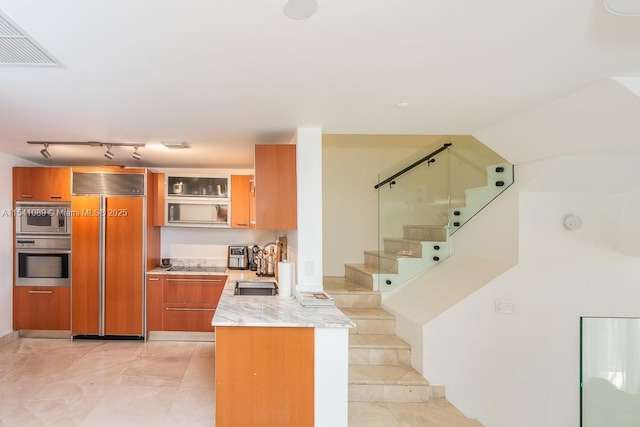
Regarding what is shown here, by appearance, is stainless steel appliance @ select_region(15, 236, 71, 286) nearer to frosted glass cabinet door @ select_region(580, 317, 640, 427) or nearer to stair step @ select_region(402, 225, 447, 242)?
stair step @ select_region(402, 225, 447, 242)

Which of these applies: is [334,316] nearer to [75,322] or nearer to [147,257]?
[147,257]

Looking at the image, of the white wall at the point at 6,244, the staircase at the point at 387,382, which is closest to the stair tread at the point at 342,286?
the staircase at the point at 387,382

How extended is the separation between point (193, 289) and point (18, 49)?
10.8ft

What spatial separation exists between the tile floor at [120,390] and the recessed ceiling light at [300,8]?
275 centimetres

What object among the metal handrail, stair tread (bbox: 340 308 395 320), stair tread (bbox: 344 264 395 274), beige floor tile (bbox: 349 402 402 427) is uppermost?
the metal handrail

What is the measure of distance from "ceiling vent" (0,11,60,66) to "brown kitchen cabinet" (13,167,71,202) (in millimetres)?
3127

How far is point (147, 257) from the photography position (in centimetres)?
434

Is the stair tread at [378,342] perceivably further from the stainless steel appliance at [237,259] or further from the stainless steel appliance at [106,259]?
the stainless steel appliance at [106,259]

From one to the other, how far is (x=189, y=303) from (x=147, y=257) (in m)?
0.83

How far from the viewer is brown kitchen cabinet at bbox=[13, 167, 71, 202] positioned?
4.21 meters

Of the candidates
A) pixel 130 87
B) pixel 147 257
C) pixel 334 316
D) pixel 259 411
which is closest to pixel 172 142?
pixel 130 87

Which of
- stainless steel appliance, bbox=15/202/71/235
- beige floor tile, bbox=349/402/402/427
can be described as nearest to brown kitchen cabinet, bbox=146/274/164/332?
stainless steel appliance, bbox=15/202/71/235

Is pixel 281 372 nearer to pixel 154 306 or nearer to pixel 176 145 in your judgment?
pixel 176 145

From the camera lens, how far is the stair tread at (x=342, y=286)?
3771 mm
